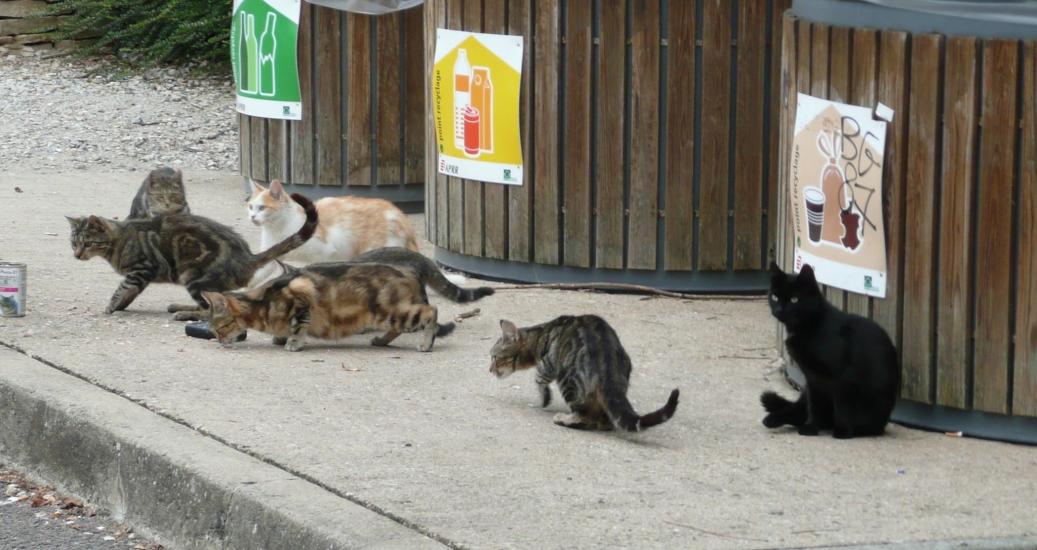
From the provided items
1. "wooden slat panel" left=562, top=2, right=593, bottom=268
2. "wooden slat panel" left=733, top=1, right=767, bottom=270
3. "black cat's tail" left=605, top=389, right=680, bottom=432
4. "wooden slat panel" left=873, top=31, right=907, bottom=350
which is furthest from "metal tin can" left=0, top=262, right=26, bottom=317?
"wooden slat panel" left=873, top=31, right=907, bottom=350

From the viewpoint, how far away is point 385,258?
25.3ft

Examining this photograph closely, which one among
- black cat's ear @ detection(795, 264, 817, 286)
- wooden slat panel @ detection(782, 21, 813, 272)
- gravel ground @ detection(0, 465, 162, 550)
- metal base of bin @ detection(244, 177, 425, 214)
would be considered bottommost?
gravel ground @ detection(0, 465, 162, 550)

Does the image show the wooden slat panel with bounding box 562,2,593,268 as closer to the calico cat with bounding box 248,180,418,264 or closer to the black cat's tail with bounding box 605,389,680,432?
the calico cat with bounding box 248,180,418,264

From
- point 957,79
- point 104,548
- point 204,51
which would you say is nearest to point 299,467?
point 104,548

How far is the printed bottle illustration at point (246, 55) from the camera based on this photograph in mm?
10930

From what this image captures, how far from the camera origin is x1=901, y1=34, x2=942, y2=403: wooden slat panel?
590 centimetres

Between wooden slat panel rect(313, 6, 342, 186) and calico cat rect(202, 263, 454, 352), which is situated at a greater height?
wooden slat panel rect(313, 6, 342, 186)

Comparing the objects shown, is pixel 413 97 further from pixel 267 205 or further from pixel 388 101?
pixel 267 205

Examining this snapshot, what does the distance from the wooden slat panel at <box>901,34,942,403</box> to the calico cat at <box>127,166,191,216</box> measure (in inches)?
188

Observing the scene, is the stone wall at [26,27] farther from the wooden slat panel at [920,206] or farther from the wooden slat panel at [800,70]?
the wooden slat panel at [920,206]

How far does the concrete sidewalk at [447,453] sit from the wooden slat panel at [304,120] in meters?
3.07

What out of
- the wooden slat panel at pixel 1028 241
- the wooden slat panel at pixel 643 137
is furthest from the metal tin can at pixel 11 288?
the wooden slat panel at pixel 1028 241

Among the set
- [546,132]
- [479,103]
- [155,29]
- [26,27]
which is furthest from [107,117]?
[546,132]

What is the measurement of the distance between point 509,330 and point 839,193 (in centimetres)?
134
